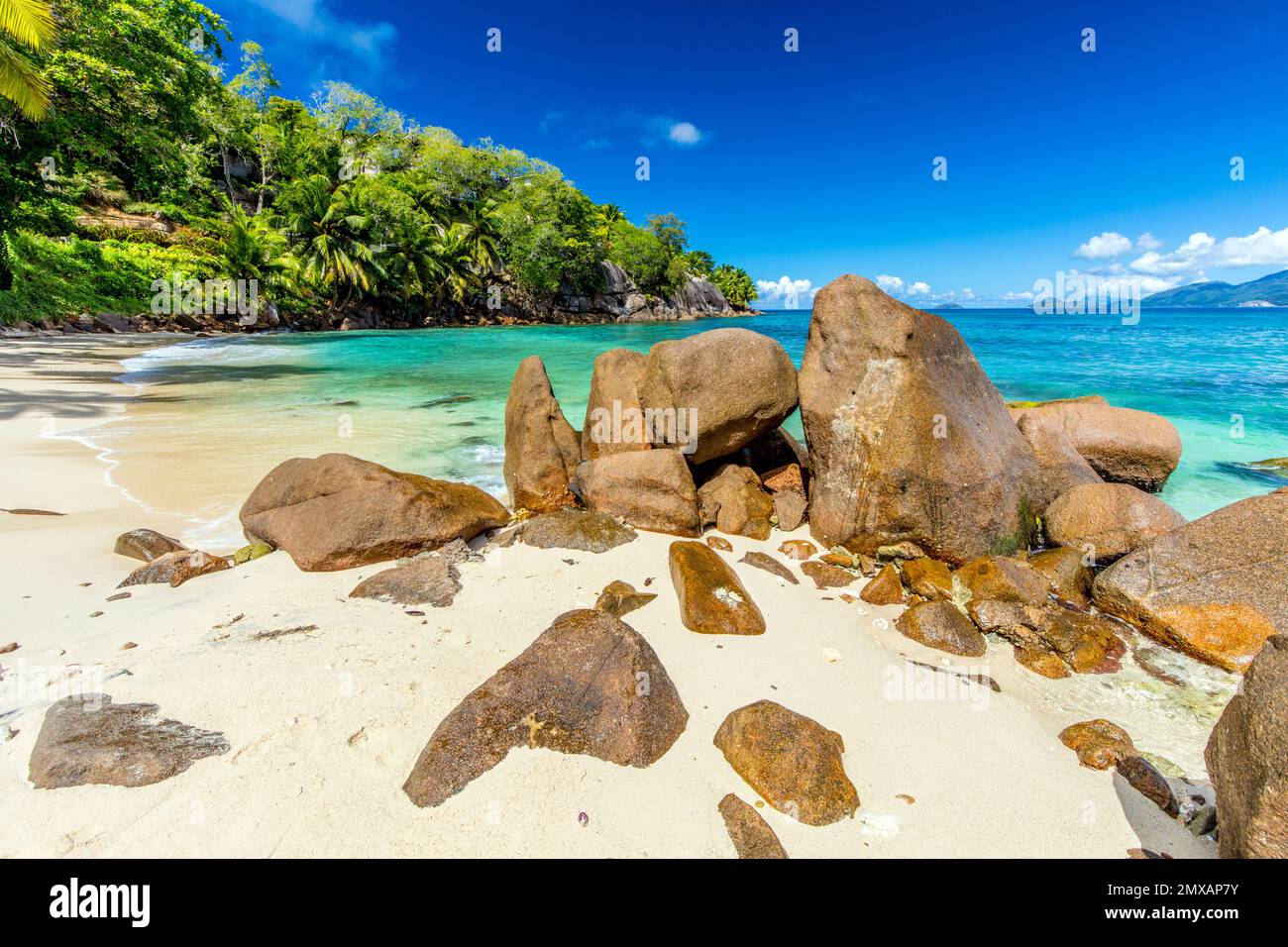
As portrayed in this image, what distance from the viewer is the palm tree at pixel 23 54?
31.6ft

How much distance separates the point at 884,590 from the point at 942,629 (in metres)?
0.63

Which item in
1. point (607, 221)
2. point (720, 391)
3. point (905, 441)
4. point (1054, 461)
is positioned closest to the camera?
point (905, 441)

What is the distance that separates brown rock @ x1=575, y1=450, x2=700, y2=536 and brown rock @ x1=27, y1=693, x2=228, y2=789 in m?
4.04

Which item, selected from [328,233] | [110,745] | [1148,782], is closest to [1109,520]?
[1148,782]

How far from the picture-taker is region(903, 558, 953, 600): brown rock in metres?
4.65

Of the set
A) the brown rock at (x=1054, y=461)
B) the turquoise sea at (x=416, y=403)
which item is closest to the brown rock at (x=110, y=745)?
the turquoise sea at (x=416, y=403)

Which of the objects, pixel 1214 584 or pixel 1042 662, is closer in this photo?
pixel 1042 662

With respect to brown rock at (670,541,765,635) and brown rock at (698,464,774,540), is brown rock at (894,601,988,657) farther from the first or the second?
brown rock at (698,464,774,540)

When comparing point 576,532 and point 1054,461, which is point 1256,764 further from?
Result: point 1054,461

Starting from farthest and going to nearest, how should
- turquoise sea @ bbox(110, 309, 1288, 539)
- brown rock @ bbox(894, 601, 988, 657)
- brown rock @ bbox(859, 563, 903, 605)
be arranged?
turquoise sea @ bbox(110, 309, 1288, 539)
brown rock @ bbox(859, 563, 903, 605)
brown rock @ bbox(894, 601, 988, 657)

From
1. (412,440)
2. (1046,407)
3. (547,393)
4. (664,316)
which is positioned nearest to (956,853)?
(547,393)

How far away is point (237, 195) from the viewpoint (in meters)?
42.7

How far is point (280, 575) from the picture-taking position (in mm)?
4602

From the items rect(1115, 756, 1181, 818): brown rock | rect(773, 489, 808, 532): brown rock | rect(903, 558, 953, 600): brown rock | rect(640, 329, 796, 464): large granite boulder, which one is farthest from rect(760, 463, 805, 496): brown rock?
rect(1115, 756, 1181, 818): brown rock
